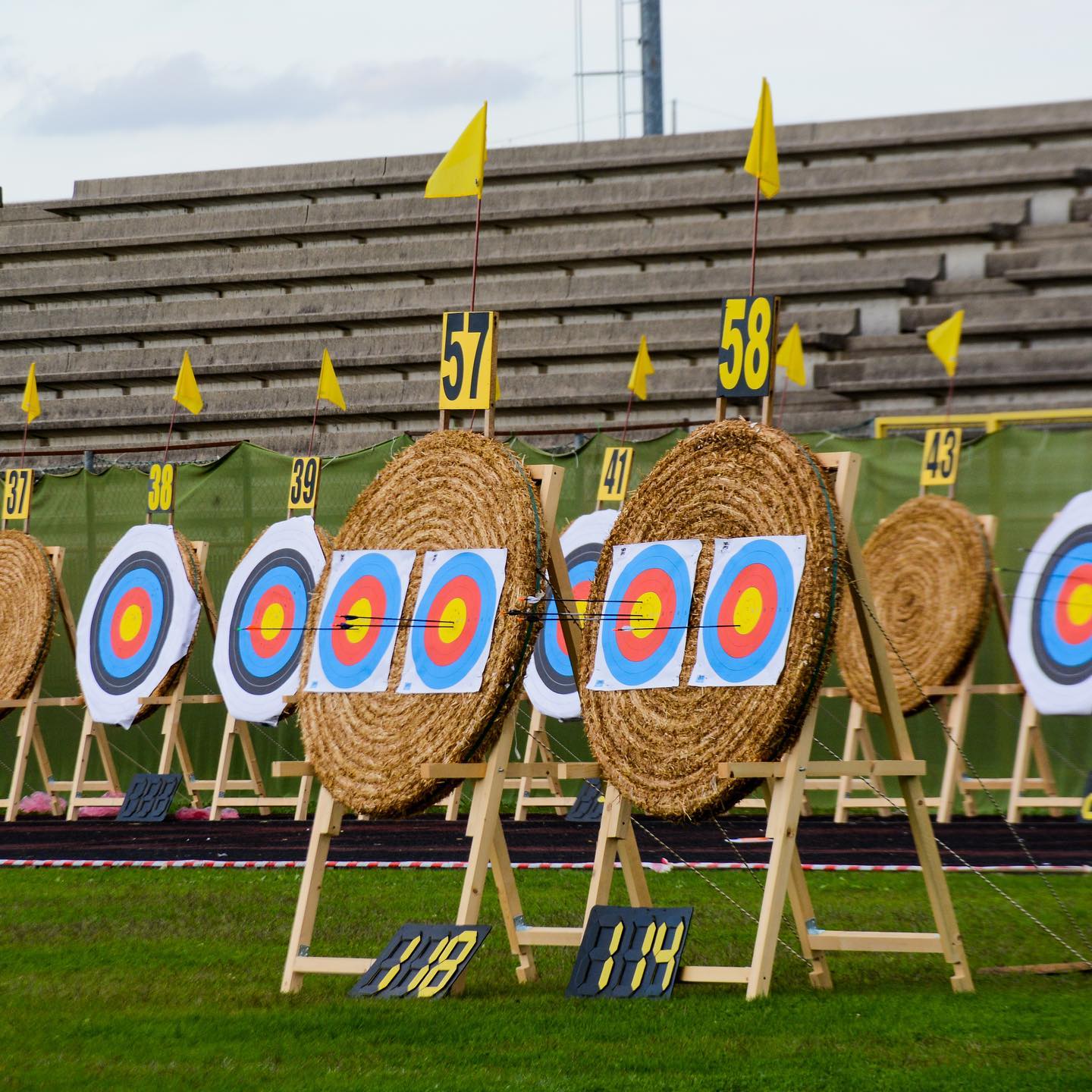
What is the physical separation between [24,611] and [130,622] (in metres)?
0.65

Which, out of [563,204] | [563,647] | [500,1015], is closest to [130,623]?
[563,647]

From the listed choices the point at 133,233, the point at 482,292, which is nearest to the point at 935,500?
the point at 482,292

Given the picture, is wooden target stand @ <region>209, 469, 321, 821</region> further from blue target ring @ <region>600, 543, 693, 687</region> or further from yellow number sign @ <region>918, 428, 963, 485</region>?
blue target ring @ <region>600, 543, 693, 687</region>

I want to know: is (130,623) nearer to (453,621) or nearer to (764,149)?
(453,621)

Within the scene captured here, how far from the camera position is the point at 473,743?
475cm

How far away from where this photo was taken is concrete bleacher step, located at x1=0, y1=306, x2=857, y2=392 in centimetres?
1469

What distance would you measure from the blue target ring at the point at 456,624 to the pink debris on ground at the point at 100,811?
5549 mm

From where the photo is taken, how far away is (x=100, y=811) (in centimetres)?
1034

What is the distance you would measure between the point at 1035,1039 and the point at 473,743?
1603mm

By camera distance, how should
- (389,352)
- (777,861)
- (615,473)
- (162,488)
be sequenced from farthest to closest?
(389,352)
(162,488)
(615,473)
(777,861)

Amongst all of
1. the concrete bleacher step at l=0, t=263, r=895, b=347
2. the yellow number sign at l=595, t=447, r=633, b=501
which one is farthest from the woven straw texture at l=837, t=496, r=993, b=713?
the concrete bleacher step at l=0, t=263, r=895, b=347

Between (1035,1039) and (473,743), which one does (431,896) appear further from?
(1035,1039)

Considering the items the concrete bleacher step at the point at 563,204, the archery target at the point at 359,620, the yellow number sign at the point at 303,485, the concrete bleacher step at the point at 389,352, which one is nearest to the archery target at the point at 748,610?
the archery target at the point at 359,620

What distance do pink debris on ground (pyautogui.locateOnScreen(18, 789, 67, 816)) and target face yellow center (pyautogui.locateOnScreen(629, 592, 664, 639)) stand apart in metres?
6.60
